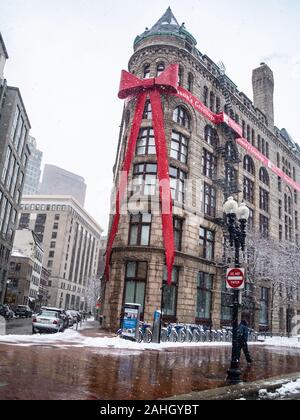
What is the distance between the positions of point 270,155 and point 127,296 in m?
28.6

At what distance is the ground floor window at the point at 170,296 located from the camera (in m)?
26.8

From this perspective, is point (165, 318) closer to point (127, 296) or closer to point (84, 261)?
point (127, 296)

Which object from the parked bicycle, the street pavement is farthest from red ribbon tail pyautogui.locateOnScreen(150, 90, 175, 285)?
the street pavement

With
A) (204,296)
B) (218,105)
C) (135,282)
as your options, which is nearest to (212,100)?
(218,105)

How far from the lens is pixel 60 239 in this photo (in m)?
115

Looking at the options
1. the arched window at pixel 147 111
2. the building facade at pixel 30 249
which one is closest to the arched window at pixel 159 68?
the arched window at pixel 147 111

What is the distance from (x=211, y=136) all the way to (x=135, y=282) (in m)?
16.9

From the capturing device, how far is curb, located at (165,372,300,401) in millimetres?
7023

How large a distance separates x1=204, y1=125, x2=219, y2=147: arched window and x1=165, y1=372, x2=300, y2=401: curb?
27.5 meters

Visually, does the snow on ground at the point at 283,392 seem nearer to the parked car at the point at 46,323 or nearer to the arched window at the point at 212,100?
the parked car at the point at 46,323

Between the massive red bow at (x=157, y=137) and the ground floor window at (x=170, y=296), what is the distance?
149 centimetres

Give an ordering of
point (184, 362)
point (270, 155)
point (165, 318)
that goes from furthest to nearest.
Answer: point (270, 155) → point (165, 318) → point (184, 362)

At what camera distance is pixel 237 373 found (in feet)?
31.7

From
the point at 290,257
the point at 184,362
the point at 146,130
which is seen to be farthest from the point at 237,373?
the point at 290,257
